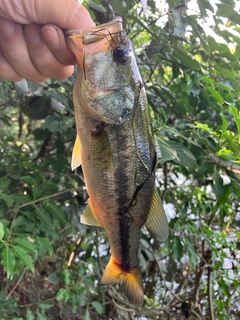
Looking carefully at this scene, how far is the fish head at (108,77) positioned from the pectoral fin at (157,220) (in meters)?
0.30

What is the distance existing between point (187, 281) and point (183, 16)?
247cm

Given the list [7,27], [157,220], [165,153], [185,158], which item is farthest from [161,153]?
[7,27]

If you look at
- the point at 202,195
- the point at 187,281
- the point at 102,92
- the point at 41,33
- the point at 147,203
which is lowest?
the point at 187,281

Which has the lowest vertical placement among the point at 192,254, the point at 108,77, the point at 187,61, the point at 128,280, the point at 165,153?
the point at 192,254

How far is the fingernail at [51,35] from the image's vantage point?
1.17m

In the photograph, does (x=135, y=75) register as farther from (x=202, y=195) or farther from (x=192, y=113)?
(x=202, y=195)

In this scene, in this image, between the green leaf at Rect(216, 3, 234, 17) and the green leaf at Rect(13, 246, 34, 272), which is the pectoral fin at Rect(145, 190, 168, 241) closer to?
the green leaf at Rect(13, 246, 34, 272)

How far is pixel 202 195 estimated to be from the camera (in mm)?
2672

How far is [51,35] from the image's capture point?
3.84ft

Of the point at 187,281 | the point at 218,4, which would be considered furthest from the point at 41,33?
the point at 187,281

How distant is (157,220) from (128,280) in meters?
0.26

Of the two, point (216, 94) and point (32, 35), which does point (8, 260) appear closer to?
point (32, 35)

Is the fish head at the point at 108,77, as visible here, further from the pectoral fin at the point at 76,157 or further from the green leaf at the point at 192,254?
the green leaf at the point at 192,254

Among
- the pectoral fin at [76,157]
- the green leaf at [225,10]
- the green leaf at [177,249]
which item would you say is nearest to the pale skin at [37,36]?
the pectoral fin at [76,157]
